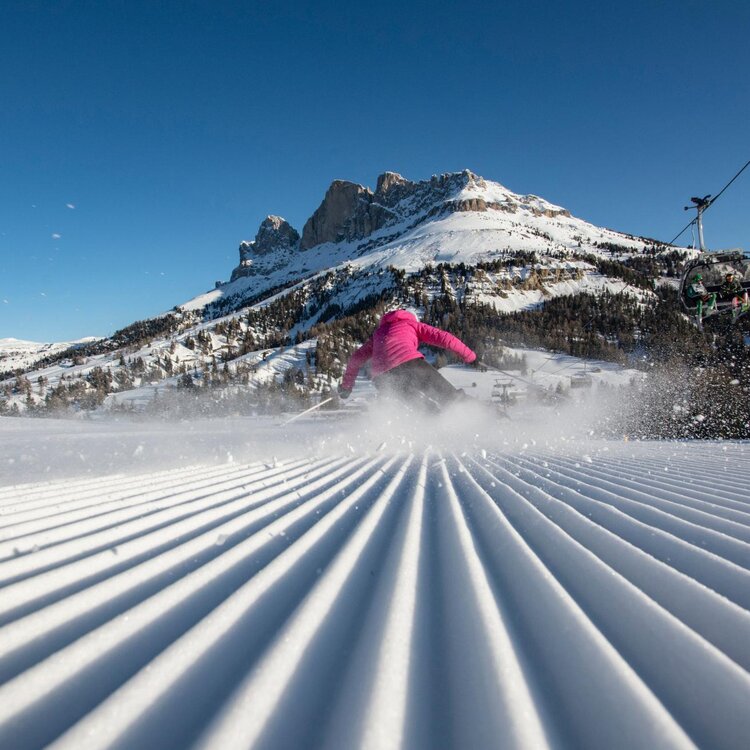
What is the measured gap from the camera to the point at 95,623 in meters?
1.05

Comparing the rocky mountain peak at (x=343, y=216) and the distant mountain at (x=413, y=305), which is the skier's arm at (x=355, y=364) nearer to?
the distant mountain at (x=413, y=305)

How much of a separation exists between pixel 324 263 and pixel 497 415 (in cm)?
15154

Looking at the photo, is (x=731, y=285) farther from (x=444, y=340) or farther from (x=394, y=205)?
(x=394, y=205)

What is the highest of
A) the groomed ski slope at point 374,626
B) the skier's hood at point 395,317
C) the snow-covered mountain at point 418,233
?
the snow-covered mountain at point 418,233

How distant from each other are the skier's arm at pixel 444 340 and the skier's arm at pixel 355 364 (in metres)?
1.07

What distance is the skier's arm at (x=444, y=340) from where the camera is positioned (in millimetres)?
7785

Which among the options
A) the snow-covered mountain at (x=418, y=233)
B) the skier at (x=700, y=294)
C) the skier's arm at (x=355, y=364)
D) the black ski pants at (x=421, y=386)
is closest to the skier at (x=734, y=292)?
the skier at (x=700, y=294)

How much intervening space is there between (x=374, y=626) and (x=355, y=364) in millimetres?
7397

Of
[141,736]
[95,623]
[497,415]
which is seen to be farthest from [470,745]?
[497,415]

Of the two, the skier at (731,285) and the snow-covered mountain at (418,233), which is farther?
the snow-covered mountain at (418,233)

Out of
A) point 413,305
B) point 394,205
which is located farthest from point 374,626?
point 394,205

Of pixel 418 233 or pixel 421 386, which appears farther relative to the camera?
pixel 418 233

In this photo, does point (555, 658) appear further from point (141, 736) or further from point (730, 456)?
point (730, 456)

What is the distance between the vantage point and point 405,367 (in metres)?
7.46
